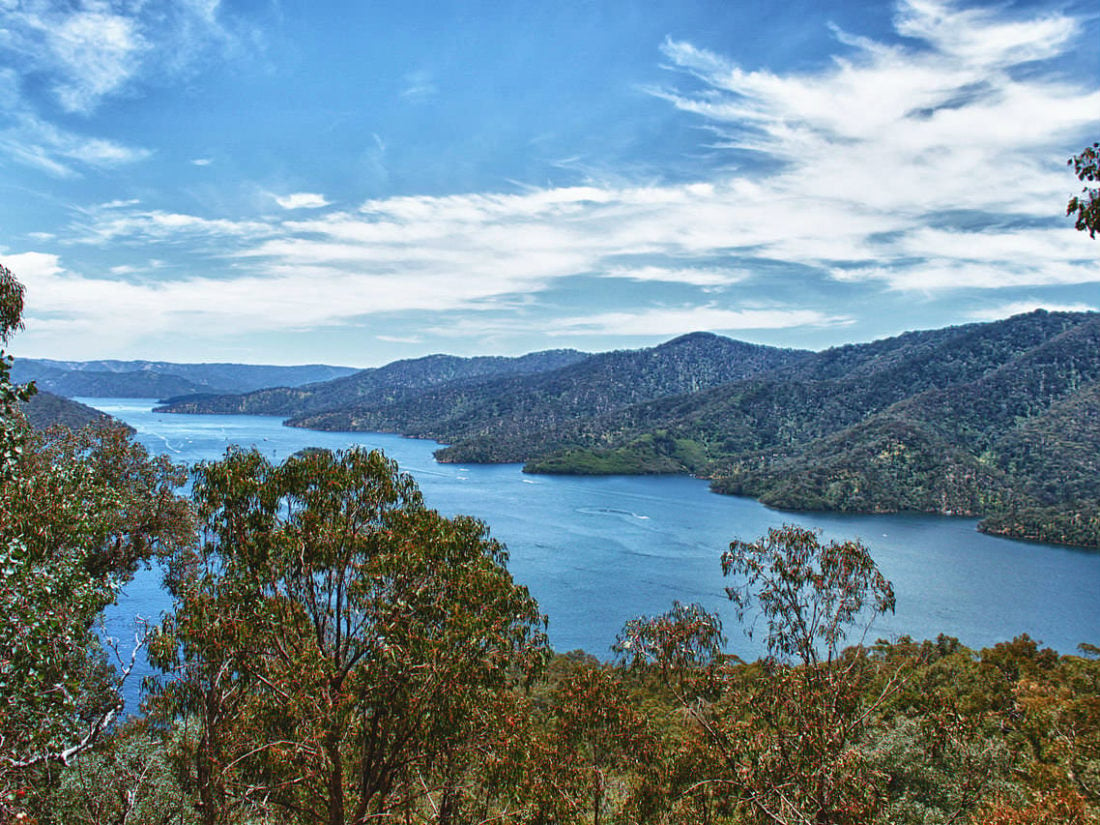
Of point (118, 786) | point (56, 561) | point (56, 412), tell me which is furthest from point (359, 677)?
point (56, 412)

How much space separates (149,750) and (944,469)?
532ft

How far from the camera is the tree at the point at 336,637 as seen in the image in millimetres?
8883

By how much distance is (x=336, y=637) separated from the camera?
9.88m

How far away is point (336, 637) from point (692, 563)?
75.6 m

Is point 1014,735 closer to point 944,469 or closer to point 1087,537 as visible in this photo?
point 1087,537

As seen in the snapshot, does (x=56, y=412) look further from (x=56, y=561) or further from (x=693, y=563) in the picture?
(x=56, y=561)

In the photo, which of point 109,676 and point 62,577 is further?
point 109,676

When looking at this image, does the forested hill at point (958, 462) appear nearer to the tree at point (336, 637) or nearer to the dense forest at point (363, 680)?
the dense forest at point (363, 680)

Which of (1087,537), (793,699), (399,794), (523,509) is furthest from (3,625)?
(1087,537)

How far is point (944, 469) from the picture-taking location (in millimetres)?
148375

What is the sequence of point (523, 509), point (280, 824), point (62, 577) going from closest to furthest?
point (62, 577)
point (280, 824)
point (523, 509)

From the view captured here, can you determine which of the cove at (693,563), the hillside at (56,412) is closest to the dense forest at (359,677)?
the cove at (693,563)

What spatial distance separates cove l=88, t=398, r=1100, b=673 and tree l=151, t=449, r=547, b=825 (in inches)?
965

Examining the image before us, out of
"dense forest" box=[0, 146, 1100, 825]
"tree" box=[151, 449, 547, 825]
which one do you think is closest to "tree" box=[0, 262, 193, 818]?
"dense forest" box=[0, 146, 1100, 825]
